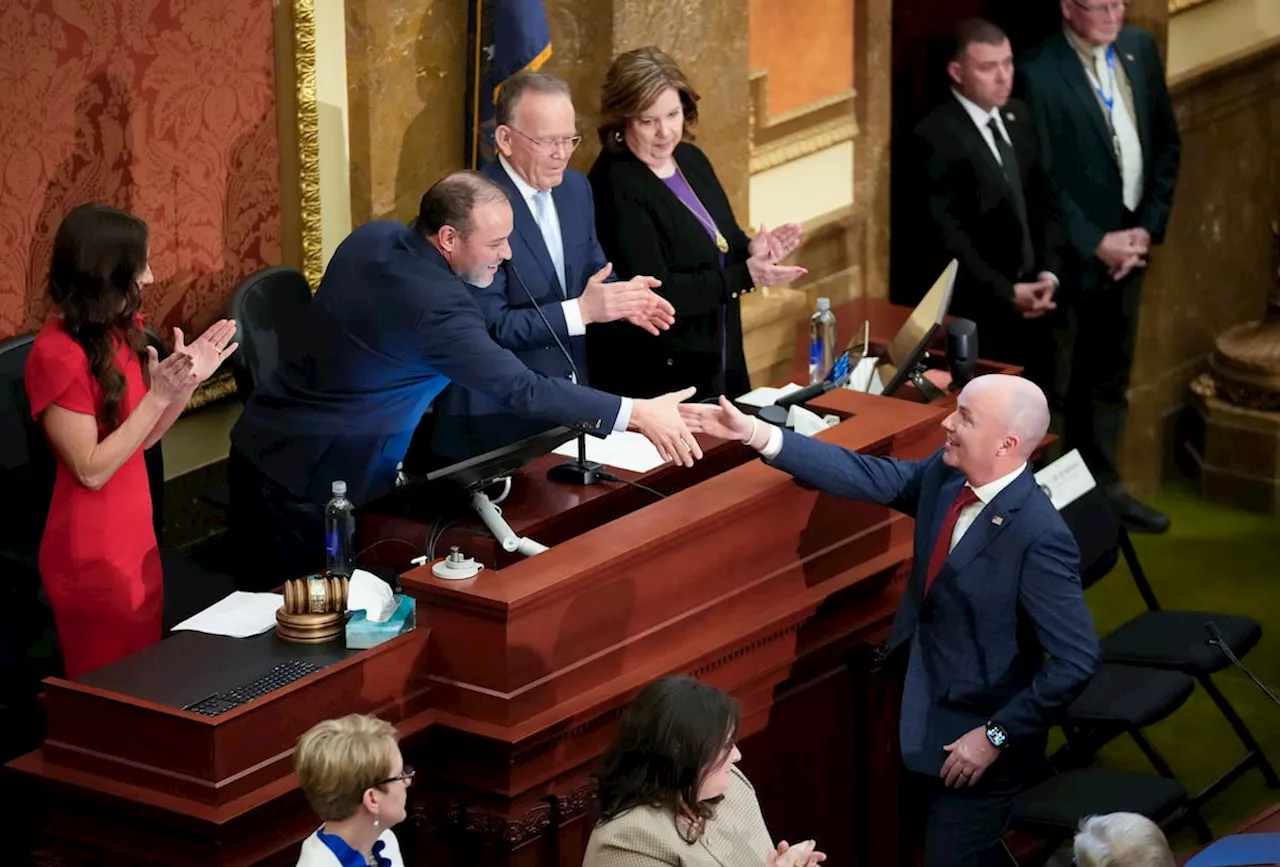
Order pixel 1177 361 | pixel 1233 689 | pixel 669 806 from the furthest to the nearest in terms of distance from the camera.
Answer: pixel 1177 361 → pixel 1233 689 → pixel 669 806

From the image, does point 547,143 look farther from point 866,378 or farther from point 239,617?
point 239,617

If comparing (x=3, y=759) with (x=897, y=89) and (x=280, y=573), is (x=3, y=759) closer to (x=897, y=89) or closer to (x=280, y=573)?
(x=280, y=573)

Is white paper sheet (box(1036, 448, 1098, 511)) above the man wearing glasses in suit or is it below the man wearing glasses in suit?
below

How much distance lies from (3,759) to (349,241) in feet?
4.41

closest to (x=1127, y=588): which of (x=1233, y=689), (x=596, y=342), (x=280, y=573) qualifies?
(x=1233, y=689)

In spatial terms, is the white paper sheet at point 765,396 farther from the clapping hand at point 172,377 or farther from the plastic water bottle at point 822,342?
the clapping hand at point 172,377

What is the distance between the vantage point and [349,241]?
4.61 meters

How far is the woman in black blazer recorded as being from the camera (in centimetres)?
539

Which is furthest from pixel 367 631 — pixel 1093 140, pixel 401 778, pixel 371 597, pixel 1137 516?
pixel 1137 516

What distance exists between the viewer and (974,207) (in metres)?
6.64

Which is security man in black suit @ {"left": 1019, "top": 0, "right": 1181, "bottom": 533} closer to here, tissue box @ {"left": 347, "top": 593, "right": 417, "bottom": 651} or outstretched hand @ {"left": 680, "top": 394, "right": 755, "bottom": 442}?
→ outstretched hand @ {"left": 680, "top": 394, "right": 755, "bottom": 442}

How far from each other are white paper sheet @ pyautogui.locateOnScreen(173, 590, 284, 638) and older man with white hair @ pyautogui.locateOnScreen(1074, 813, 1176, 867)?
1516 mm

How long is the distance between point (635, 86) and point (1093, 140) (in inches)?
85.1

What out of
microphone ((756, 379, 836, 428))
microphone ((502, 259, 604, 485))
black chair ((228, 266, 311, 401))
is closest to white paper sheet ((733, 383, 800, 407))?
microphone ((756, 379, 836, 428))
